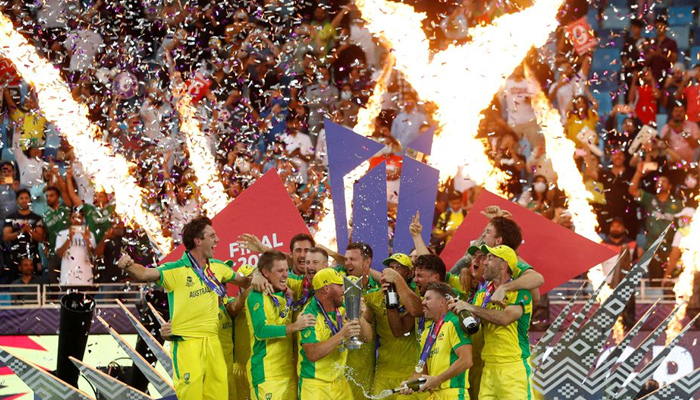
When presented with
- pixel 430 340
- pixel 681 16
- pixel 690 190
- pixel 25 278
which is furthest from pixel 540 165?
pixel 430 340

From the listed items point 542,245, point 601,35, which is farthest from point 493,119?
point 542,245

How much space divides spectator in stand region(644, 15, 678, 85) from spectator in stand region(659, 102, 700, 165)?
0.54 meters

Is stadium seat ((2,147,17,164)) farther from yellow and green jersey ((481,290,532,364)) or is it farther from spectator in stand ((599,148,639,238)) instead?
yellow and green jersey ((481,290,532,364))

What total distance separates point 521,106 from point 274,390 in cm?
706

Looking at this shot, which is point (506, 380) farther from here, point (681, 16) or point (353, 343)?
point (681, 16)

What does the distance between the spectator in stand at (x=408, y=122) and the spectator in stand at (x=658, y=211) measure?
249 centimetres

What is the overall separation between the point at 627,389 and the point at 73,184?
24.3 feet

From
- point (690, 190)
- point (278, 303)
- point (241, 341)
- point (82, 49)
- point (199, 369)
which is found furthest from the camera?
point (82, 49)

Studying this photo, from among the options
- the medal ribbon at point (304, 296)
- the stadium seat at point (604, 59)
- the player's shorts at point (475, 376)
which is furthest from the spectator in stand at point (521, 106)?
the medal ribbon at point (304, 296)

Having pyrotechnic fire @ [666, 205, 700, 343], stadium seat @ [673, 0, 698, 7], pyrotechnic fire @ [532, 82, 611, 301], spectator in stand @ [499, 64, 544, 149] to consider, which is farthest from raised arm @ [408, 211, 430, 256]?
stadium seat @ [673, 0, 698, 7]

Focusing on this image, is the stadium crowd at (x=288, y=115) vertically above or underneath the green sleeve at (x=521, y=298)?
above

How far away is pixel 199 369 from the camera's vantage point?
27.6 ft

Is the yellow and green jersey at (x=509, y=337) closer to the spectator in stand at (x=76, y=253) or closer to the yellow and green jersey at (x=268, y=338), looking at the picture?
the yellow and green jersey at (x=268, y=338)

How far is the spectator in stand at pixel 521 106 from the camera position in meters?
14.1
